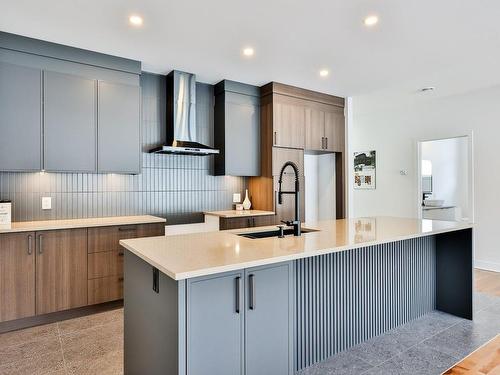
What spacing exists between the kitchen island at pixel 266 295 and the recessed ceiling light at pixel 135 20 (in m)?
1.89

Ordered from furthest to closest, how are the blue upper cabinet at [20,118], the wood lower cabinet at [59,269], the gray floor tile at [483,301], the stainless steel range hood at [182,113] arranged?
the stainless steel range hood at [182,113] < the gray floor tile at [483,301] < the blue upper cabinet at [20,118] < the wood lower cabinet at [59,269]

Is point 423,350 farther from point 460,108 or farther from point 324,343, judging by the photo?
point 460,108

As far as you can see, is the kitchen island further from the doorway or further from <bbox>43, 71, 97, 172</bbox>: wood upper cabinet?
the doorway

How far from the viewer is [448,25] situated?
9.43 ft

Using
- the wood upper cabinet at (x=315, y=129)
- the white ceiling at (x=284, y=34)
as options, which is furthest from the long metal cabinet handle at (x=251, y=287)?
the wood upper cabinet at (x=315, y=129)

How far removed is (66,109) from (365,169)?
553 centimetres

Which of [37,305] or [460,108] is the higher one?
[460,108]

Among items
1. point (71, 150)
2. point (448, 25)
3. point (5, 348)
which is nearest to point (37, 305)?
point (5, 348)

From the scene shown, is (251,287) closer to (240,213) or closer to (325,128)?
(240,213)

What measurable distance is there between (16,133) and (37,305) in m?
1.63

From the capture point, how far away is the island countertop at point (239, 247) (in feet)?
4.90

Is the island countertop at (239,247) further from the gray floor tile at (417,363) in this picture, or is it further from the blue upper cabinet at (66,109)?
the blue upper cabinet at (66,109)

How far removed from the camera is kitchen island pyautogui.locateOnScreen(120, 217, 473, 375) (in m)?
1.49

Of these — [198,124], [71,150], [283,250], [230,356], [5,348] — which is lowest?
[5,348]
